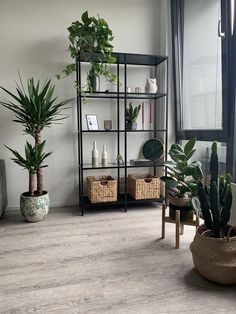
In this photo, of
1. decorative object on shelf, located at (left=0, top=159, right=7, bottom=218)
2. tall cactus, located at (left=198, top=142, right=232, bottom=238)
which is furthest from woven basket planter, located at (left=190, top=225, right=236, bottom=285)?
decorative object on shelf, located at (left=0, top=159, right=7, bottom=218)

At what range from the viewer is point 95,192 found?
2.79 meters

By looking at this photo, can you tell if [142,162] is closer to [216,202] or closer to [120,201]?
[120,201]

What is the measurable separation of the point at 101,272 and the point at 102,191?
1.21 m

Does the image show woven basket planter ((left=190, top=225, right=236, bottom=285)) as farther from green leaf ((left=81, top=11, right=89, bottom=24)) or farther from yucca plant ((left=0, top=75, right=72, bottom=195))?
green leaf ((left=81, top=11, right=89, bottom=24))

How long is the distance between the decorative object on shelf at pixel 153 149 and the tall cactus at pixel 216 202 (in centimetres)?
145

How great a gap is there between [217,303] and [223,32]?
2.15 meters

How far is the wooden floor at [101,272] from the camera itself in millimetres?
1360

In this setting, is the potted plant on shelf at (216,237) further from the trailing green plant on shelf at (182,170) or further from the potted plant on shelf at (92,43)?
the potted plant on shelf at (92,43)

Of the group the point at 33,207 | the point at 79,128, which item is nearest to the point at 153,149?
the point at 79,128

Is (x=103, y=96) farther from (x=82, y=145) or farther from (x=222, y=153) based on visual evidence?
(x=222, y=153)

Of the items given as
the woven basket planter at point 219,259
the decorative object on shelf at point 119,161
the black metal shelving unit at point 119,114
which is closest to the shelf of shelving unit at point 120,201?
the black metal shelving unit at point 119,114

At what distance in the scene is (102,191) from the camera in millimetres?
2809

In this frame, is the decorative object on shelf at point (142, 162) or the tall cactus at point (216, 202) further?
the decorative object on shelf at point (142, 162)

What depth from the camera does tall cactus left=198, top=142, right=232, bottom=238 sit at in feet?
5.11
